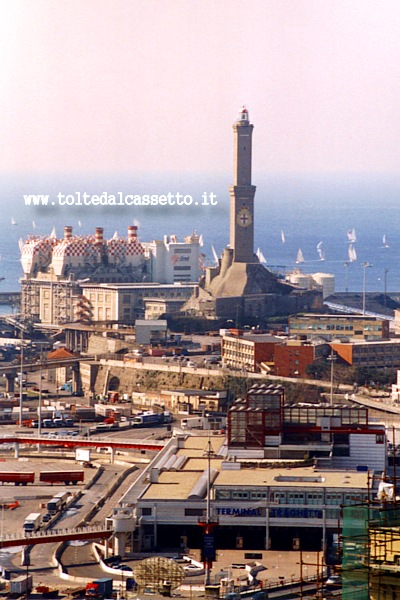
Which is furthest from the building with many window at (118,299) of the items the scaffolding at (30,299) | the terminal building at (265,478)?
the terminal building at (265,478)

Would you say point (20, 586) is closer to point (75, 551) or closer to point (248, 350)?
point (75, 551)

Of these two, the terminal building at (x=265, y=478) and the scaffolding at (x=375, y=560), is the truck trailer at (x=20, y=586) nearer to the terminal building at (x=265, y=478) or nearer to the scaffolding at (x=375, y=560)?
the terminal building at (x=265, y=478)

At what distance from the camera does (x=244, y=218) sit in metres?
51.3

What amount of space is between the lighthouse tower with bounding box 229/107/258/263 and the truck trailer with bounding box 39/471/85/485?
2198cm

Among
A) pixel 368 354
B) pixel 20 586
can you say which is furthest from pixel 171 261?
pixel 20 586

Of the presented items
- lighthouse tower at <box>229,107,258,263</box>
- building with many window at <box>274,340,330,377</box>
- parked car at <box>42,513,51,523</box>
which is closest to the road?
parked car at <box>42,513,51,523</box>

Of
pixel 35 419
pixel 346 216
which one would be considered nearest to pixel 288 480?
pixel 35 419

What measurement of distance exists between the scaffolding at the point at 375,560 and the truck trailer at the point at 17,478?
745 inches

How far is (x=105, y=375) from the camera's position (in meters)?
42.7

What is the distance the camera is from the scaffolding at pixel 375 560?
31.7 feet

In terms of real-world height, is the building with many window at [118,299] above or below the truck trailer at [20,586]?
above

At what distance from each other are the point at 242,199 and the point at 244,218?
0.54 meters

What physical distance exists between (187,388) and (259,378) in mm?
1822

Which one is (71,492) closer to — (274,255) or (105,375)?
(105,375)
